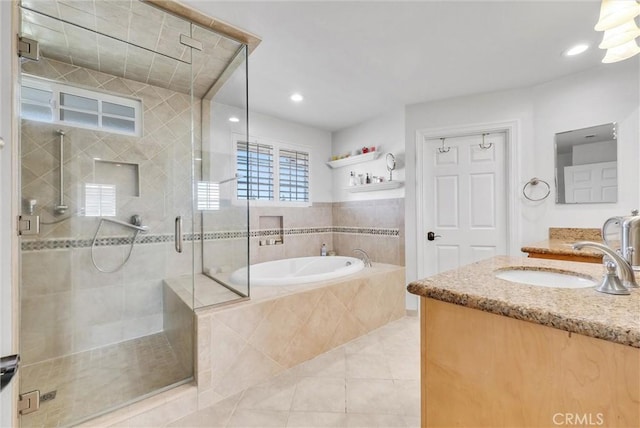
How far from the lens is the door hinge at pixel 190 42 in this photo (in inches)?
74.4

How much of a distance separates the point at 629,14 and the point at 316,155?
3.04 metres

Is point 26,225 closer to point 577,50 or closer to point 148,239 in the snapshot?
point 148,239

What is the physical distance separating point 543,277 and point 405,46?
1752mm

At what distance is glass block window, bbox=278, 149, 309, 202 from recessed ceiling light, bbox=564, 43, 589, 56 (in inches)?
106

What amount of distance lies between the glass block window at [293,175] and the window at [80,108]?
1580 mm

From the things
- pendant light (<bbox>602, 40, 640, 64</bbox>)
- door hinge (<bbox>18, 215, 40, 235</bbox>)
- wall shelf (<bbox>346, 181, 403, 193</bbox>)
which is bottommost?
door hinge (<bbox>18, 215, 40, 235</bbox>)

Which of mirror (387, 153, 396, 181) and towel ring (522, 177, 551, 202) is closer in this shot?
towel ring (522, 177, 551, 202)

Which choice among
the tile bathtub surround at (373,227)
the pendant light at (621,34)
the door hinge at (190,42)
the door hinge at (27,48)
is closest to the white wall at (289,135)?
the tile bathtub surround at (373,227)

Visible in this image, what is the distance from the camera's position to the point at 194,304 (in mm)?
1845

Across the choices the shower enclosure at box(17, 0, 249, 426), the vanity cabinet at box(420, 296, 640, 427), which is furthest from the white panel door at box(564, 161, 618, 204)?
the shower enclosure at box(17, 0, 249, 426)

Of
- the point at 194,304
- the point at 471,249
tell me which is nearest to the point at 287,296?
the point at 194,304

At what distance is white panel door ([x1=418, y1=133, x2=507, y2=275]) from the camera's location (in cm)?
274

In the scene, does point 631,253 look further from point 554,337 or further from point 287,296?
point 287,296

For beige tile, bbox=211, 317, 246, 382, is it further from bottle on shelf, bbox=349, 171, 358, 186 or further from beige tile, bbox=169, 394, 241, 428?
bottle on shelf, bbox=349, 171, 358, 186
